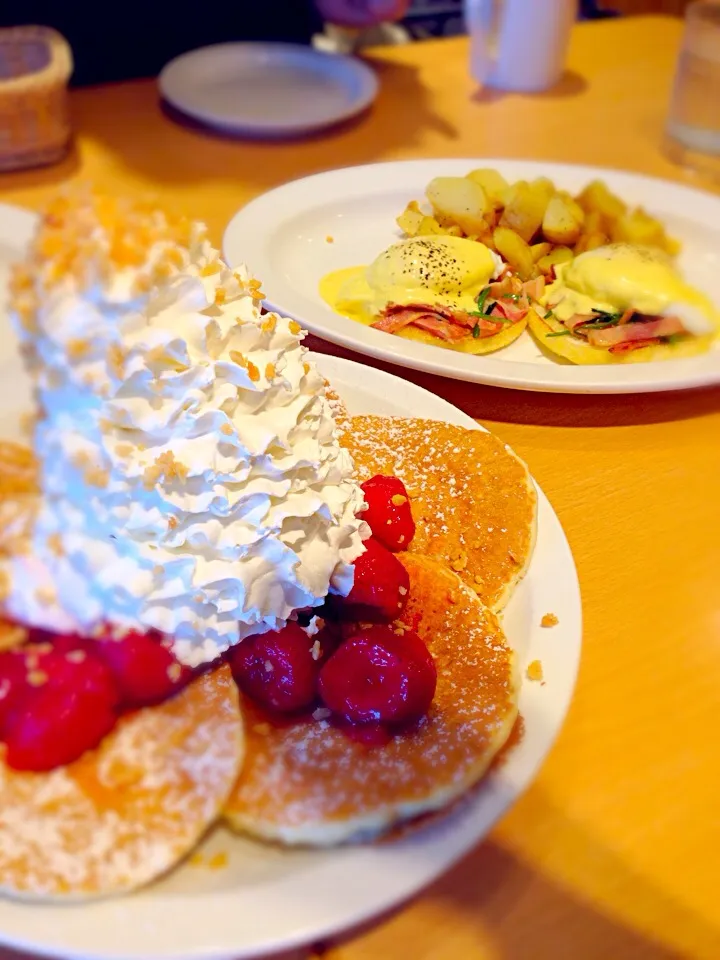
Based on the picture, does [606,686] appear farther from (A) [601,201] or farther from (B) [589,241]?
(A) [601,201]

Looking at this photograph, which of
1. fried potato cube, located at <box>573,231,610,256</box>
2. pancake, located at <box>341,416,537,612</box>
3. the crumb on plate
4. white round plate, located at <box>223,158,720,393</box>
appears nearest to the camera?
the crumb on plate

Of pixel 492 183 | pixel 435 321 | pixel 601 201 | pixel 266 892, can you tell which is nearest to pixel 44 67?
pixel 492 183

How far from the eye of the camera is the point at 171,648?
0.74 meters

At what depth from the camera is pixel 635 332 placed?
1.38 m

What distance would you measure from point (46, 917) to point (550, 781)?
1.50ft

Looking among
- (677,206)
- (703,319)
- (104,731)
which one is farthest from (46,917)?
(677,206)

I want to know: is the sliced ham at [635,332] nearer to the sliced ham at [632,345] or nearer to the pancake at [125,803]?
the sliced ham at [632,345]

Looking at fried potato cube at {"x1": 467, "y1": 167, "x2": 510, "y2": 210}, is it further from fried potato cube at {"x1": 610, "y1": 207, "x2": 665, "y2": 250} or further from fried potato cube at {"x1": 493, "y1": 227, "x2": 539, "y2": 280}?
fried potato cube at {"x1": 610, "y1": 207, "x2": 665, "y2": 250}

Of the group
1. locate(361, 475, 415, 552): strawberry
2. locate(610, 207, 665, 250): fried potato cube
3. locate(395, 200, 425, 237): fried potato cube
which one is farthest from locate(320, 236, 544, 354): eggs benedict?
locate(361, 475, 415, 552): strawberry

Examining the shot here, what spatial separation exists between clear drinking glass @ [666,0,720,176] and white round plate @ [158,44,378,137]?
0.75 m

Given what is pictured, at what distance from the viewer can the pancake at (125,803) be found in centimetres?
62

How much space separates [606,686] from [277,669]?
36cm

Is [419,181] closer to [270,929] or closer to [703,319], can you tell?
[703,319]

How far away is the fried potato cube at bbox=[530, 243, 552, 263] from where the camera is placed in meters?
1.57
